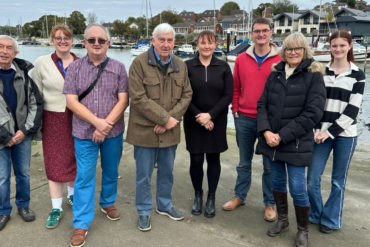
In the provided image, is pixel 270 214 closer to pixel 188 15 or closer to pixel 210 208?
pixel 210 208

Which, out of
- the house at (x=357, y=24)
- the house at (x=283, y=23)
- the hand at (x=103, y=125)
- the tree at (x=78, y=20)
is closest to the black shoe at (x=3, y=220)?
the hand at (x=103, y=125)

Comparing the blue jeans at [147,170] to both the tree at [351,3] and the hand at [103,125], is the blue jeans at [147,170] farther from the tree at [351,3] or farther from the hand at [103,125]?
the tree at [351,3]

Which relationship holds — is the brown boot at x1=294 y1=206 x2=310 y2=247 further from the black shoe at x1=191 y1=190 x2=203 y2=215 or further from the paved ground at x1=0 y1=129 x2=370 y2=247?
the black shoe at x1=191 y1=190 x2=203 y2=215

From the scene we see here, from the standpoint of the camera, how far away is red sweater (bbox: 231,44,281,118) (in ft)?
10.8

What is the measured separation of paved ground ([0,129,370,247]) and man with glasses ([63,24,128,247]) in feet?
0.95

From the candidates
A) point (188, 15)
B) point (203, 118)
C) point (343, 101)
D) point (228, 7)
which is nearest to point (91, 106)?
point (203, 118)

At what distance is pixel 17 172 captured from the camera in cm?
323

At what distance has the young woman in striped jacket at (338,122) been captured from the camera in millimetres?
2889

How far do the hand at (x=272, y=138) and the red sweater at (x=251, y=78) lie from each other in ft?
1.64

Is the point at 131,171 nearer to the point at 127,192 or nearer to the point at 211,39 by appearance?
the point at 127,192

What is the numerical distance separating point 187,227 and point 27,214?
166 cm

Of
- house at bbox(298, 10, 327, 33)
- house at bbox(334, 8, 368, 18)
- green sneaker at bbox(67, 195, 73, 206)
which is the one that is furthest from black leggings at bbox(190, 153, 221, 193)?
house at bbox(334, 8, 368, 18)

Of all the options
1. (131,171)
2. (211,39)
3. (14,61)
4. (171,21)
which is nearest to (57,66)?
(14,61)

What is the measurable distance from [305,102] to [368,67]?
115 feet
